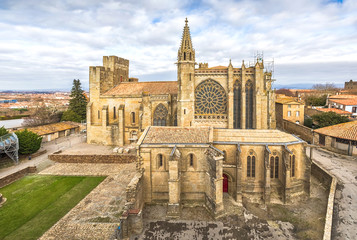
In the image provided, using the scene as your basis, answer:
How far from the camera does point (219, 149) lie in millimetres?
18844

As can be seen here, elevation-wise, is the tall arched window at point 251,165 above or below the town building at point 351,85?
below

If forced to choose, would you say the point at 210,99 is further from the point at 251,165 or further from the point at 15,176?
the point at 15,176

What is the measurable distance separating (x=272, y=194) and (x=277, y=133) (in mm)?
5684

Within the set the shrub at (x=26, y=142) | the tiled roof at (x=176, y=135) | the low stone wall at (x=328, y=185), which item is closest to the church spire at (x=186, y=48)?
the tiled roof at (x=176, y=135)

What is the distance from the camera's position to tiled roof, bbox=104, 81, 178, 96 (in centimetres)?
3558

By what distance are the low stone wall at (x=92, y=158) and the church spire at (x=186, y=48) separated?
15.6m

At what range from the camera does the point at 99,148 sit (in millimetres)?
34219

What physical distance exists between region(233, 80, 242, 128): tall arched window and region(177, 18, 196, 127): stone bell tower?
6062 mm

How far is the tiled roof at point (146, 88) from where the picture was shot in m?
35.6

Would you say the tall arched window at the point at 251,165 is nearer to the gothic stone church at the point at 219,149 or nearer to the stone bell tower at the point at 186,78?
the gothic stone church at the point at 219,149

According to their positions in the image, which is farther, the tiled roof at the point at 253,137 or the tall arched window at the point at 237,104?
the tall arched window at the point at 237,104

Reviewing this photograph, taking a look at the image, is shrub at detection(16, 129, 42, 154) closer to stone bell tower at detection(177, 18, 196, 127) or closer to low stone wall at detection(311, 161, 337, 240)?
stone bell tower at detection(177, 18, 196, 127)

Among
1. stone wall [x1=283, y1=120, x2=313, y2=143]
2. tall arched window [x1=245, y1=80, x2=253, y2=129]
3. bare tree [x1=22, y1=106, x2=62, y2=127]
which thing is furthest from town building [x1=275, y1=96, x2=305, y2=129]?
bare tree [x1=22, y1=106, x2=62, y2=127]

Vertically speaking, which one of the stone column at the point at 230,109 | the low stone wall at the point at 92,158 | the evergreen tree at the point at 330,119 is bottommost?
the low stone wall at the point at 92,158
